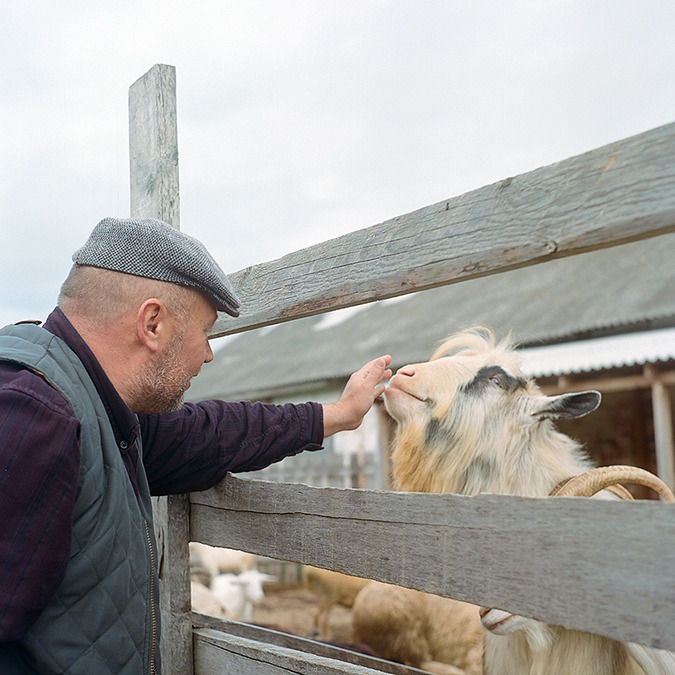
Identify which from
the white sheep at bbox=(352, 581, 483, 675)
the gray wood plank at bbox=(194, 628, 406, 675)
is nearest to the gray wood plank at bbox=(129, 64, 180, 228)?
the gray wood plank at bbox=(194, 628, 406, 675)

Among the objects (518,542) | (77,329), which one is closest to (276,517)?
(77,329)

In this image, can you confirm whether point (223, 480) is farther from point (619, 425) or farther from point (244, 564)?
point (619, 425)

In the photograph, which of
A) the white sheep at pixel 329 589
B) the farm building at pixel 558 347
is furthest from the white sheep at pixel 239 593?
the farm building at pixel 558 347

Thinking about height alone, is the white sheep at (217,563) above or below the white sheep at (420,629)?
below

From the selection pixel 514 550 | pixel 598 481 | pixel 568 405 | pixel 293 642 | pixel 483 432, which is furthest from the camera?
pixel 293 642

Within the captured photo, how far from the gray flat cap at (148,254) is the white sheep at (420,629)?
2.92 meters

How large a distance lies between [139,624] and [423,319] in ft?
48.4

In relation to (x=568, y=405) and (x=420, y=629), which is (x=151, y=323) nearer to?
(x=568, y=405)

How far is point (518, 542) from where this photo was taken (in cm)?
151

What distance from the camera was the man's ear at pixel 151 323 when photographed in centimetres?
209

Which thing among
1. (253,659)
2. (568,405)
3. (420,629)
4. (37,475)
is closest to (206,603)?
(420,629)

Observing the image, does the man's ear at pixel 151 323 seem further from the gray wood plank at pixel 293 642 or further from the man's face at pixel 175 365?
the gray wood plank at pixel 293 642

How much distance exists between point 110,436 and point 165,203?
1.41m

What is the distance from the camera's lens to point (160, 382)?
2.18m
